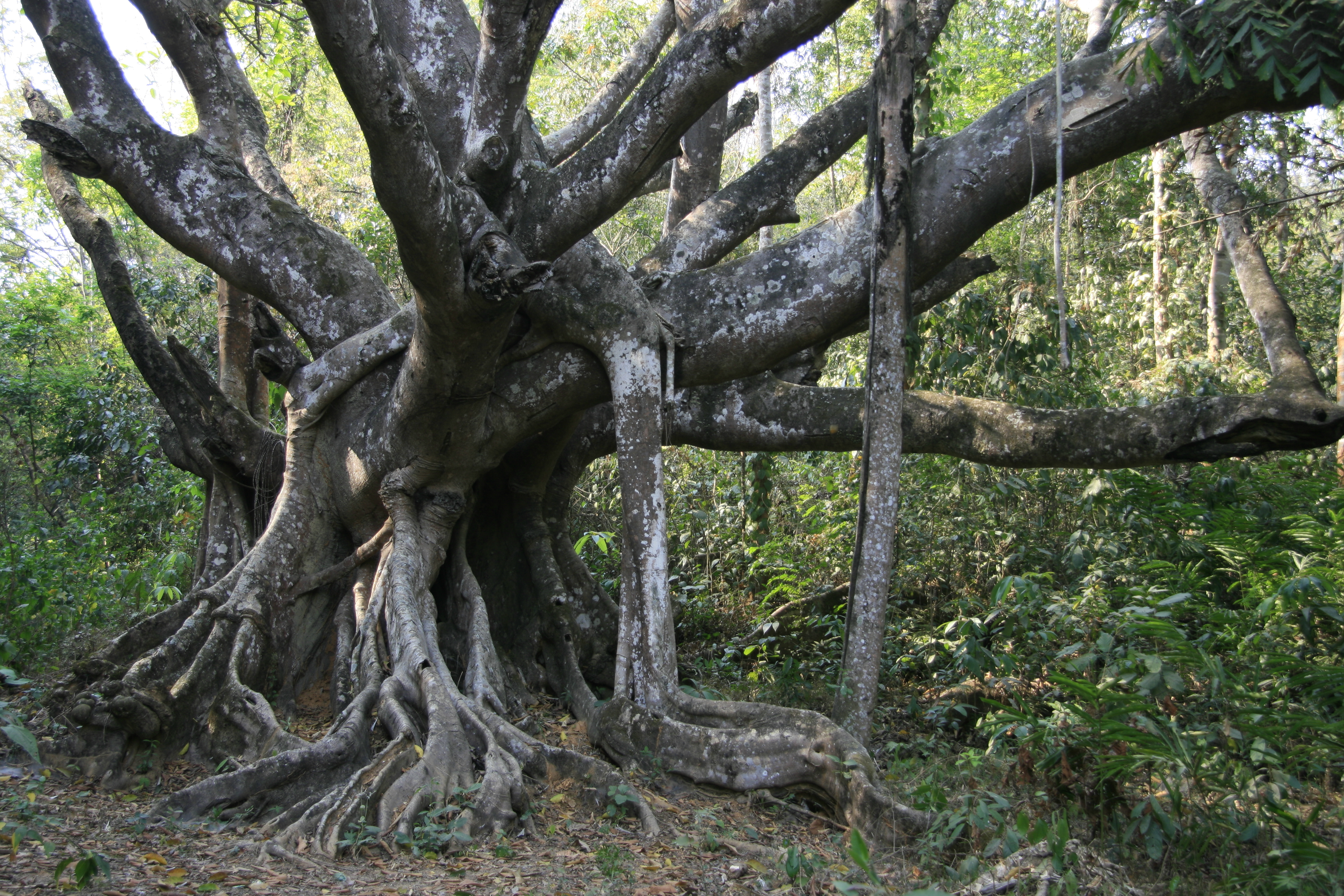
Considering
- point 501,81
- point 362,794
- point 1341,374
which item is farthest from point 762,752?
point 1341,374

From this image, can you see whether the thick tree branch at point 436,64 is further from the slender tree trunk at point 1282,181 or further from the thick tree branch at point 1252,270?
the slender tree trunk at point 1282,181

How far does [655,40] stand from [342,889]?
8.22 meters

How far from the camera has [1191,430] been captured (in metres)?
4.75

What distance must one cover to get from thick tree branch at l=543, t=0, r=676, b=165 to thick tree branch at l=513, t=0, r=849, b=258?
9.72 ft

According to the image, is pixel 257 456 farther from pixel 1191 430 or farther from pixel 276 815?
pixel 1191 430

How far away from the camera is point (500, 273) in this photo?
4.29 metres

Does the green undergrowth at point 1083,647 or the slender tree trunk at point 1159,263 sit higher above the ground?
the slender tree trunk at point 1159,263

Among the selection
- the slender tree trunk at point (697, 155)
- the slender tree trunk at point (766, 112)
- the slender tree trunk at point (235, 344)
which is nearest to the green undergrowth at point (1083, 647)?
the slender tree trunk at point (697, 155)

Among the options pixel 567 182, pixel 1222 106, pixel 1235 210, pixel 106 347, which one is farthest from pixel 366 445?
pixel 106 347

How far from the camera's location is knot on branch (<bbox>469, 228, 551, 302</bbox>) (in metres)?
4.28

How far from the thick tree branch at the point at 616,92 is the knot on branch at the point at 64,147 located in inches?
133

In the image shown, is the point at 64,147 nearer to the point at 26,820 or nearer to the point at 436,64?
the point at 436,64

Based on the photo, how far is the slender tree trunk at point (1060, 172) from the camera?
12.6ft

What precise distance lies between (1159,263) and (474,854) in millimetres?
9848
